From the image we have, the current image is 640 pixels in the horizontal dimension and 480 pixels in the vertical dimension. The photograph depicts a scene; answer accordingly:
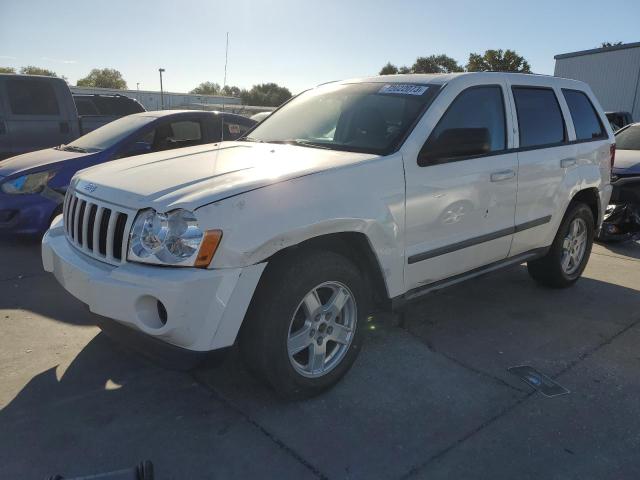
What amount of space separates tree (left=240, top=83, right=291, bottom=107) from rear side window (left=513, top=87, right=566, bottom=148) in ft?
186

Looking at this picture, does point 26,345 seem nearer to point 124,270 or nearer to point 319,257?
point 124,270

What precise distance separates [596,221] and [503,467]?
136 inches

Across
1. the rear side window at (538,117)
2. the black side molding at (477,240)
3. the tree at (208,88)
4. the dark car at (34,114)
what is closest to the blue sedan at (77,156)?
the dark car at (34,114)

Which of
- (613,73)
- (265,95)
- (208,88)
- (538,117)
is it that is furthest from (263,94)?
(538,117)

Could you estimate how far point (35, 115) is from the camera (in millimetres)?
7895

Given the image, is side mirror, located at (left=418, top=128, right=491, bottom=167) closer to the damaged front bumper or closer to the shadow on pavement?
the shadow on pavement

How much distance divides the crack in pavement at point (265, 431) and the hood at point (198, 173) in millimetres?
1163

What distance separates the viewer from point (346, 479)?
7.80ft

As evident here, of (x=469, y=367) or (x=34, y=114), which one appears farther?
(x=34, y=114)

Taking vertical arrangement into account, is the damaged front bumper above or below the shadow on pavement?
above

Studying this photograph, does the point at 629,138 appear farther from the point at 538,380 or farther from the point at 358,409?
the point at 358,409

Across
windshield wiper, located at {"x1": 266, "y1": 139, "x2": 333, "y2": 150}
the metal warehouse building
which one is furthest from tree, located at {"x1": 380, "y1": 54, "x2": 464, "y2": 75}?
windshield wiper, located at {"x1": 266, "y1": 139, "x2": 333, "y2": 150}

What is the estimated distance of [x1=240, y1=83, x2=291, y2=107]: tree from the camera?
6081 centimetres

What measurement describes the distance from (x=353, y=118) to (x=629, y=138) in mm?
7448
